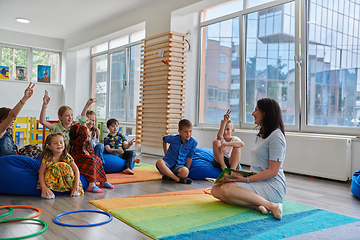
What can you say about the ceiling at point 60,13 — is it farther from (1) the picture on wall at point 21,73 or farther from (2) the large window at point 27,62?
(1) the picture on wall at point 21,73

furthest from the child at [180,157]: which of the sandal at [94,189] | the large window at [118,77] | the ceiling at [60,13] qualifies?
the large window at [118,77]

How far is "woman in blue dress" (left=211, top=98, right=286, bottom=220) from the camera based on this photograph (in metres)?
2.45

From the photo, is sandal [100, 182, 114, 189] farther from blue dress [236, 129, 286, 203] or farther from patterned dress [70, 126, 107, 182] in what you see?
blue dress [236, 129, 286, 203]

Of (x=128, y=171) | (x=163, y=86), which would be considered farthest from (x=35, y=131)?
(x=128, y=171)

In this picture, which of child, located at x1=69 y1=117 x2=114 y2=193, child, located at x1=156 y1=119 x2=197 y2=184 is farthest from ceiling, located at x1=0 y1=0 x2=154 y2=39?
child, located at x1=69 y1=117 x2=114 y2=193

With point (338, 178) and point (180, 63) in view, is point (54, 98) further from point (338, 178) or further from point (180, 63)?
point (338, 178)

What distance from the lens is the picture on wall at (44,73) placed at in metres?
10.0

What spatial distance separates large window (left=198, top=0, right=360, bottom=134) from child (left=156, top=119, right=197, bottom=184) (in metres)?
2.07

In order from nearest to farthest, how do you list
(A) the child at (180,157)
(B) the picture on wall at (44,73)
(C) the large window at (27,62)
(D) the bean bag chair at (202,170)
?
(A) the child at (180,157) → (D) the bean bag chair at (202,170) → (C) the large window at (27,62) → (B) the picture on wall at (44,73)

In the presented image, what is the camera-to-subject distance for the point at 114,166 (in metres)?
4.33

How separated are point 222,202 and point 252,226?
646 millimetres

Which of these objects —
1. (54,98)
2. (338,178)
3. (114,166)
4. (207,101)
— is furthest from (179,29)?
(54,98)

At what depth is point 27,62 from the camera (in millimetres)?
9883

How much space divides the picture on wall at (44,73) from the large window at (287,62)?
5.76 metres
